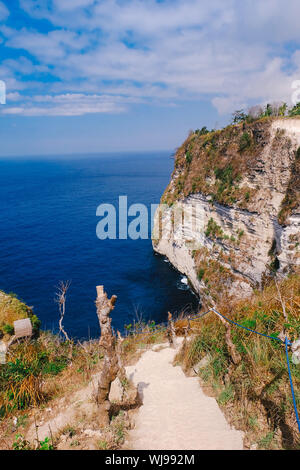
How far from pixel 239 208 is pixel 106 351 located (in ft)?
86.6

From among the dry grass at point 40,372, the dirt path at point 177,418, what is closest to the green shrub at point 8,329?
the dry grass at point 40,372

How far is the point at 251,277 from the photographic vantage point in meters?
28.7

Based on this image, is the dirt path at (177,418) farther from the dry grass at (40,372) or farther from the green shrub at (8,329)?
the green shrub at (8,329)

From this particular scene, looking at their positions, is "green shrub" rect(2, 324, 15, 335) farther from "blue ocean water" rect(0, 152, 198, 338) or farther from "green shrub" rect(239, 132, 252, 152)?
"green shrub" rect(239, 132, 252, 152)

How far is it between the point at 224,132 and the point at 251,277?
19.3m

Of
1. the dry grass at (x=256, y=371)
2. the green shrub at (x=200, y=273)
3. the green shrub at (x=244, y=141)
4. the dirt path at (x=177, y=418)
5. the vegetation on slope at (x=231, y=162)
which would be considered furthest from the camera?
the green shrub at (x=200, y=273)

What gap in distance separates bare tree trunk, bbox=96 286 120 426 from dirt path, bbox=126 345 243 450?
0.97 metres

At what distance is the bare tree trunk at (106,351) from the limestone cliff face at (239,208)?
2208 centimetres

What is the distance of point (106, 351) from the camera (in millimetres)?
6773

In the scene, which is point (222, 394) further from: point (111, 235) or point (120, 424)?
point (111, 235)

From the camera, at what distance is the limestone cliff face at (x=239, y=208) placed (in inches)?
1025

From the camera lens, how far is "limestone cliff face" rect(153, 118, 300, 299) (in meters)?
26.0

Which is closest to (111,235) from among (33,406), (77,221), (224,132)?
(77,221)
